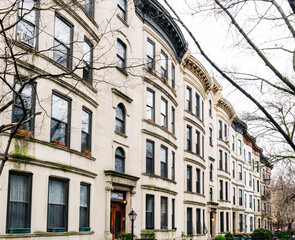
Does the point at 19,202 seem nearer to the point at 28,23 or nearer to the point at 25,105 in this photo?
the point at 25,105

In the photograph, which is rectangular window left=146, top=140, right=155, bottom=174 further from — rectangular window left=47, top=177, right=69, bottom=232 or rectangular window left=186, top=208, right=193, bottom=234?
rectangular window left=47, top=177, right=69, bottom=232

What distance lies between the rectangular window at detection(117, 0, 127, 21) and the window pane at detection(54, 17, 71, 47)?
621 cm

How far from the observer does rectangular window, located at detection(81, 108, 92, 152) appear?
2016 cm

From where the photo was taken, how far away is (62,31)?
1867cm

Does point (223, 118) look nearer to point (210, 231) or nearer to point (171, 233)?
point (210, 231)

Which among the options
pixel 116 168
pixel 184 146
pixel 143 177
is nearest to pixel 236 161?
pixel 184 146

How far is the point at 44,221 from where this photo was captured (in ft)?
53.9

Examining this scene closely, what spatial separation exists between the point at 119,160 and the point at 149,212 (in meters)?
4.83

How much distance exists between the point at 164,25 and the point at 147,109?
255 inches

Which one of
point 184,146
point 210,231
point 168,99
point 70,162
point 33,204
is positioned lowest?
point 210,231

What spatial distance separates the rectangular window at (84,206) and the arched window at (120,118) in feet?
15.8

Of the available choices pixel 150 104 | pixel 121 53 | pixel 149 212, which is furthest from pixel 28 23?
pixel 149 212

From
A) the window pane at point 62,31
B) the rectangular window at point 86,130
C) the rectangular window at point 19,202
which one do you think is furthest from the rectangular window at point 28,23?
the rectangular window at point 19,202

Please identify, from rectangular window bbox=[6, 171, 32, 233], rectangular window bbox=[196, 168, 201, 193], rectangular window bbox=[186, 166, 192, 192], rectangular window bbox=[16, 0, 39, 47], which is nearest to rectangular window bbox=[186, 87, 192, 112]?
rectangular window bbox=[186, 166, 192, 192]
